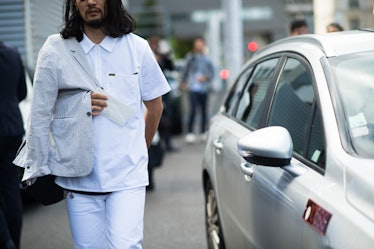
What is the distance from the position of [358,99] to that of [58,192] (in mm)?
1515

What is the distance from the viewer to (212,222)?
4895 millimetres

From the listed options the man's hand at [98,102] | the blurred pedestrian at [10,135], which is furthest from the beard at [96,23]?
the blurred pedestrian at [10,135]

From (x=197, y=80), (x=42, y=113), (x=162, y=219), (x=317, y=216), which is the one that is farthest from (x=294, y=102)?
(x=197, y=80)

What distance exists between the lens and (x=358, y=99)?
3.04m

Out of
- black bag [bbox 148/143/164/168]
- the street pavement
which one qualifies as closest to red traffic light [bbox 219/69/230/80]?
the street pavement

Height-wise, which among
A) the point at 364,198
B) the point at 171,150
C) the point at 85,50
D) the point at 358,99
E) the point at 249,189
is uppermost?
the point at 85,50

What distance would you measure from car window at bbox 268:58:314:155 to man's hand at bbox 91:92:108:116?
934 millimetres

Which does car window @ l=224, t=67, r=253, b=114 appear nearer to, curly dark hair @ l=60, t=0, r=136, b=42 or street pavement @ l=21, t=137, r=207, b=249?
street pavement @ l=21, t=137, r=207, b=249

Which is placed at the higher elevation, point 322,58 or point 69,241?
point 322,58

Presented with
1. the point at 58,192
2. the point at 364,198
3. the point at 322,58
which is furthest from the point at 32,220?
the point at 364,198

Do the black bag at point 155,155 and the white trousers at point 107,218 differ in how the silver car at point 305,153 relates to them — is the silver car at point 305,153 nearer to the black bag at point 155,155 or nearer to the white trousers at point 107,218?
the white trousers at point 107,218

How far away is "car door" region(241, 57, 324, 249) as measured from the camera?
2.85m

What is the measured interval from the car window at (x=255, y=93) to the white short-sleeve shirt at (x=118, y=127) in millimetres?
860

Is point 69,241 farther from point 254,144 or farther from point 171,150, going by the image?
point 171,150
